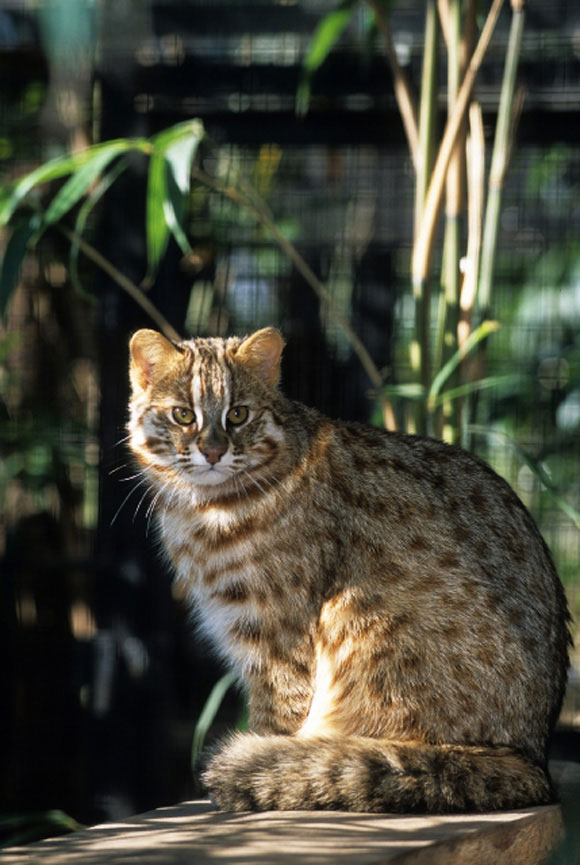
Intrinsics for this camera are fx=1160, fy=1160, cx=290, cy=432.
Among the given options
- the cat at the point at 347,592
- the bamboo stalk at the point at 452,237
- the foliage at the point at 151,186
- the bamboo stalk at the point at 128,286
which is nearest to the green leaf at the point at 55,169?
Result: the foliage at the point at 151,186

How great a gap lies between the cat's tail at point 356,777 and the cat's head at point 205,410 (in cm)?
49

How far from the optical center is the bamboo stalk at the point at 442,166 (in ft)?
8.37

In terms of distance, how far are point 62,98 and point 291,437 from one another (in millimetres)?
1602

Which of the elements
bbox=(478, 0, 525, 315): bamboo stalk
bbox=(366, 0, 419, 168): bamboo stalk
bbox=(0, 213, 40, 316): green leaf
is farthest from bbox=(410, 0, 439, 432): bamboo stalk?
bbox=(0, 213, 40, 316): green leaf

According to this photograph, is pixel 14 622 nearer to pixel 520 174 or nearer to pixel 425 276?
pixel 425 276

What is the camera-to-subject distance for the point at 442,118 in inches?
121

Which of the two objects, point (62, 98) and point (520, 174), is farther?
point (62, 98)

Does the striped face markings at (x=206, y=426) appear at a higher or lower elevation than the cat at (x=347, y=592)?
higher

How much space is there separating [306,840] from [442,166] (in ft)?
4.98

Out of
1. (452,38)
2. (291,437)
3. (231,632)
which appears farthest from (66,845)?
(452,38)

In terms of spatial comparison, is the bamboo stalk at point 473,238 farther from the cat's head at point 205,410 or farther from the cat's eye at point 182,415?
the cat's eye at point 182,415

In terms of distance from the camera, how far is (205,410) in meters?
2.09

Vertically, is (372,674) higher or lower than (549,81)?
lower

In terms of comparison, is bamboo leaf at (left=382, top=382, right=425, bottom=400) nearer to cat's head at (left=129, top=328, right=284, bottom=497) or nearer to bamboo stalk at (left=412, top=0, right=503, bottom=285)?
bamboo stalk at (left=412, top=0, right=503, bottom=285)
